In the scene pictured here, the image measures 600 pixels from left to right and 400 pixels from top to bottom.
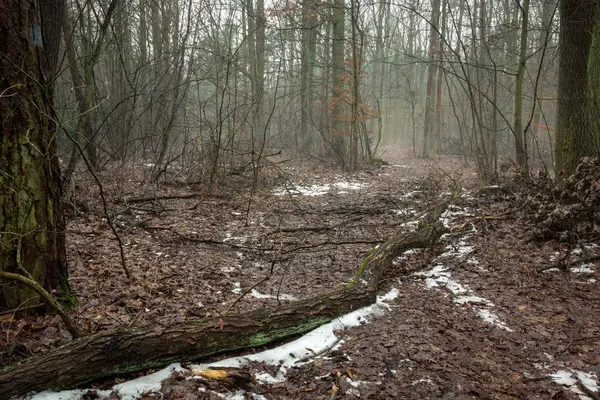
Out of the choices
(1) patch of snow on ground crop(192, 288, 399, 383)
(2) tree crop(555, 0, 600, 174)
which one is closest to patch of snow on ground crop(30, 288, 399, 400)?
(1) patch of snow on ground crop(192, 288, 399, 383)

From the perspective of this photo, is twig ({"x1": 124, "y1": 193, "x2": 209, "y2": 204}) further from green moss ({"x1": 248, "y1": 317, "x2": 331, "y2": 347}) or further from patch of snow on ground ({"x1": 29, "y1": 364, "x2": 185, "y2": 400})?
patch of snow on ground ({"x1": 29, "y1": 364, "x2": 185, "y2": 400})

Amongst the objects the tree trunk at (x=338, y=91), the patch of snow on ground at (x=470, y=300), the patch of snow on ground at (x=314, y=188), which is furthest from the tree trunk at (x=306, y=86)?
the patch of snow on ground at (x=470, y=300)

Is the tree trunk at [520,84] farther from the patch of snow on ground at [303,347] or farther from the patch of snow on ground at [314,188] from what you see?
the patch of snow on ground at [303,347]

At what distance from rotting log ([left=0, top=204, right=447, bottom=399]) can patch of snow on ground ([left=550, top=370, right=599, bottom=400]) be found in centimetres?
171

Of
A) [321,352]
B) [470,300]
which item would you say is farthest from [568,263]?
[321,352]

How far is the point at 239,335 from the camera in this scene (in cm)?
328

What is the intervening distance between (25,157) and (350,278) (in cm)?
367

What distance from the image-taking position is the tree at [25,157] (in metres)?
2.99

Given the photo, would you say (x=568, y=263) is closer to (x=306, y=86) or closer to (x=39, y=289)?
(x=39, y=289)

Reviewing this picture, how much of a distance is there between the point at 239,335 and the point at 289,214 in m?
5.09

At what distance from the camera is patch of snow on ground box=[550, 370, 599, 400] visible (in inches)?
113

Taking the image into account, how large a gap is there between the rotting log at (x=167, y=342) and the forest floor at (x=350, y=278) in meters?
0.16

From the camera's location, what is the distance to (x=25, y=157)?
10.2 ft

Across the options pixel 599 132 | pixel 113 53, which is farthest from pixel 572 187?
pixel 113 53
